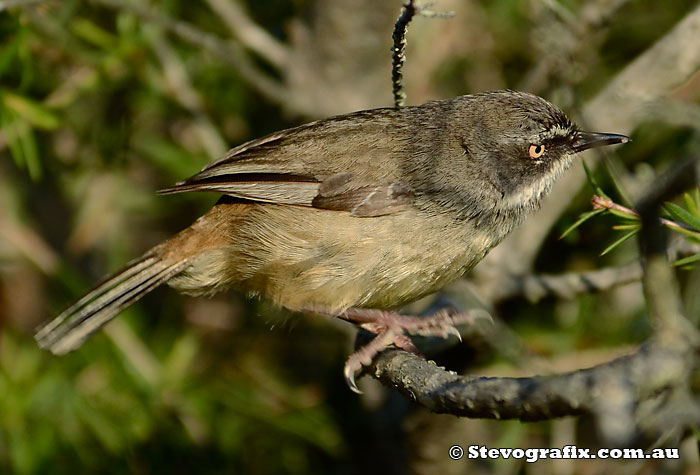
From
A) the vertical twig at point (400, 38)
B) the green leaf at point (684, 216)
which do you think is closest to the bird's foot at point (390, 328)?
the vertical twig at point (400, 38)

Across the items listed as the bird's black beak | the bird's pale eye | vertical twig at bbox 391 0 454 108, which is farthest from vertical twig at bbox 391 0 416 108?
the bird's black beak

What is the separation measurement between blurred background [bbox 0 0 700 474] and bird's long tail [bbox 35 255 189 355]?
63 centimetres

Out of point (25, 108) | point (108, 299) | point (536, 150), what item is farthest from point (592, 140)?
point (25, 108)

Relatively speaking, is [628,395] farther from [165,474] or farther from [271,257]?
[165,474]

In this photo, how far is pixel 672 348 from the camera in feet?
7.41

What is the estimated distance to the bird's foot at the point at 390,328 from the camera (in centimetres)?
388

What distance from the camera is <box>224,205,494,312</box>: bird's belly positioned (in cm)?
399

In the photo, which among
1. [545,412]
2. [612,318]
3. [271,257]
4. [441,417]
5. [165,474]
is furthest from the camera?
[612,318]

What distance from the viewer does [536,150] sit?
4367mm

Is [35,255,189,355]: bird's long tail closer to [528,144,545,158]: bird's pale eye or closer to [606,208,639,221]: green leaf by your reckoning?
[528,144,545,158]: bird's pale eye

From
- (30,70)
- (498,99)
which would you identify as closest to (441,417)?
(498,99)

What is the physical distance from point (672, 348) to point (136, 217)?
18.4 ft

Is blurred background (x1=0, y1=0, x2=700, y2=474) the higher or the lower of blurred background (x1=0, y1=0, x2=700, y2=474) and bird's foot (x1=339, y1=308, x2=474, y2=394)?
the higher

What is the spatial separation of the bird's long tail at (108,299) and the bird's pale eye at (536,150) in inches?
76.9
